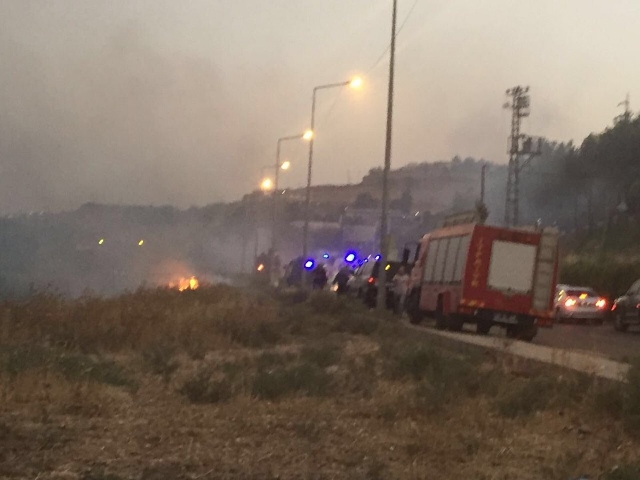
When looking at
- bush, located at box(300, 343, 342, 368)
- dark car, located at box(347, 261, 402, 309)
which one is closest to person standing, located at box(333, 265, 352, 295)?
dark car, located at box(347, 261, 402, 309)

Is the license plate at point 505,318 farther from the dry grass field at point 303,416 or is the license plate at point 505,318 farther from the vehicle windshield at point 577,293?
the vehicle windshield at point 577,293

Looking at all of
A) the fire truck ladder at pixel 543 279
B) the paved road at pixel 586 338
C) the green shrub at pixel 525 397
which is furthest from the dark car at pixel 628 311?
A: the green shrub at pixel 525 397

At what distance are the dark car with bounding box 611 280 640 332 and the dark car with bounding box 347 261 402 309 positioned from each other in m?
6.88

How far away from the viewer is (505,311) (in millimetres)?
24109

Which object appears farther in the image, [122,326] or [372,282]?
[372,282]

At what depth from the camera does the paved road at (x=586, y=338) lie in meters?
22.0

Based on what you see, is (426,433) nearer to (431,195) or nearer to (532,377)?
(532,377)

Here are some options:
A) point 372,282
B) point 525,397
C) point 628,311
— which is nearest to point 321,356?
point 525,397

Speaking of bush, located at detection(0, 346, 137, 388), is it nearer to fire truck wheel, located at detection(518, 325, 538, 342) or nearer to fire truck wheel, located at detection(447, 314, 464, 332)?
fire truck wheel, located at detection(447, 314, 464, 332)

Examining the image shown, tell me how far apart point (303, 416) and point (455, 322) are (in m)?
15.3

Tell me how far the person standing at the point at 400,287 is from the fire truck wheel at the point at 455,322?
15.7ft

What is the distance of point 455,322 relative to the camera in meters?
24.9

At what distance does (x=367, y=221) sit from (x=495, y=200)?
13.6m

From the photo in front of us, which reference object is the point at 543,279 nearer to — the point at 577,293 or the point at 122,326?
the point at 122,326
